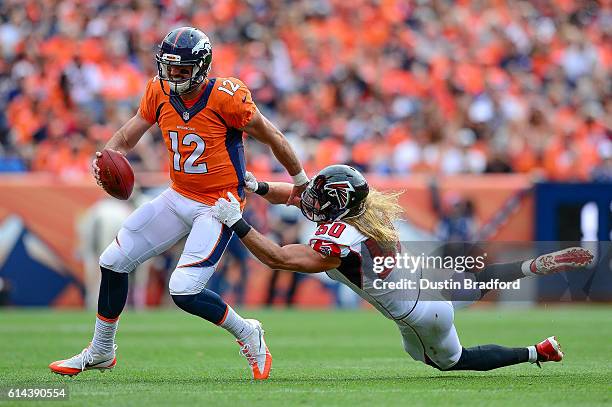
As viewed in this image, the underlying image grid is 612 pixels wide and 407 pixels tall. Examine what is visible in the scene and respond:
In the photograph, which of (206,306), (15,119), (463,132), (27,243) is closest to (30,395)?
(206,306)

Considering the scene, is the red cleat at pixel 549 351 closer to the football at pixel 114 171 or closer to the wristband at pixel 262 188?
the wristband at pixel 262 188

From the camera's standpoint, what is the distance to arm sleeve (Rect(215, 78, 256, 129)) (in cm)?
679

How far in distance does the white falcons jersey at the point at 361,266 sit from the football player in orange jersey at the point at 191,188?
72 cm

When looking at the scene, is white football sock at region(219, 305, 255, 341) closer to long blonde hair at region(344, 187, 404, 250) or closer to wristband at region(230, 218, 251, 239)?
wristband at region(230, 218, 251, 239)

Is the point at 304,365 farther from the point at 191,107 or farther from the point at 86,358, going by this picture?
the point at 191,107

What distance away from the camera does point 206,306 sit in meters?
6.66

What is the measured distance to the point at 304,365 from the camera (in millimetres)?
7840

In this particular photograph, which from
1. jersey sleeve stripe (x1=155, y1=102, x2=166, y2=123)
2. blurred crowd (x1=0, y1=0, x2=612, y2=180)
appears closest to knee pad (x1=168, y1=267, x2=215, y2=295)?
jersey sleeve stripe (x1=155, y1=102, x2=166, y2=123)

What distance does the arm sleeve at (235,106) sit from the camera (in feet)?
22.3

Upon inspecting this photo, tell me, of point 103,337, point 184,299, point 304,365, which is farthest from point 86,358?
point 304,365

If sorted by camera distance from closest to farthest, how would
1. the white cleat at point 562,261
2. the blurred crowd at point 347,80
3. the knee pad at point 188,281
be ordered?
the white cleat at point 562,261
the knee pad at point 188,281
the blurred crowd at point 347,80

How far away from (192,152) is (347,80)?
9566 mm

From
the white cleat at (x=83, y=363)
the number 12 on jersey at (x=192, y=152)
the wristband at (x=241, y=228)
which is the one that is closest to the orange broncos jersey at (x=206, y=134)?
the number 12 on jersey at (x=192, y=152)

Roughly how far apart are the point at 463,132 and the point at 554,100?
7.31ft
